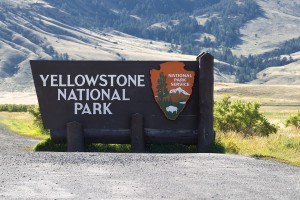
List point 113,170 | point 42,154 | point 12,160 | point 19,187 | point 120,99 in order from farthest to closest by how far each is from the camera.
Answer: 1. point 120,99
2. point 42,154
3. point 12,160
4. point 113,170
5. point 19,187

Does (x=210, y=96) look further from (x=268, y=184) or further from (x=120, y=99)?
(x=268, y=184)

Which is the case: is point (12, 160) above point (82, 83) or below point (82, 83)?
below

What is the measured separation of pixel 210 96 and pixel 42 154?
18.2 feet

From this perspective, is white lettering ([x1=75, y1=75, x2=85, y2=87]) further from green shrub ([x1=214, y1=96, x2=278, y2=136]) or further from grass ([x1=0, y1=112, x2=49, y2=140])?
grass ([x1=0, y1=112, x2=49, y2=140])

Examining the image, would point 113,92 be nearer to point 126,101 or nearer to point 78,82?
point 126,101

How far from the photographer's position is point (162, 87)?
59.3 feet

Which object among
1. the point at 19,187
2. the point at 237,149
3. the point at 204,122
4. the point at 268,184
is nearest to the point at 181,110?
the point at 204,122

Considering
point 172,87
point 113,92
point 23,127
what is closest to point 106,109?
point 113,92

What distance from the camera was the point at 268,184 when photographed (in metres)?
11.0

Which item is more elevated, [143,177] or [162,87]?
[162,87]

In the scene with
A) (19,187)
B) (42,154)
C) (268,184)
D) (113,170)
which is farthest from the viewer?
(42,154)

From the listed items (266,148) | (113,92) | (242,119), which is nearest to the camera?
(266,148)

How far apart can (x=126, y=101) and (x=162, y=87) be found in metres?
1.19

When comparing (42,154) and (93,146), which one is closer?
(42,154)
